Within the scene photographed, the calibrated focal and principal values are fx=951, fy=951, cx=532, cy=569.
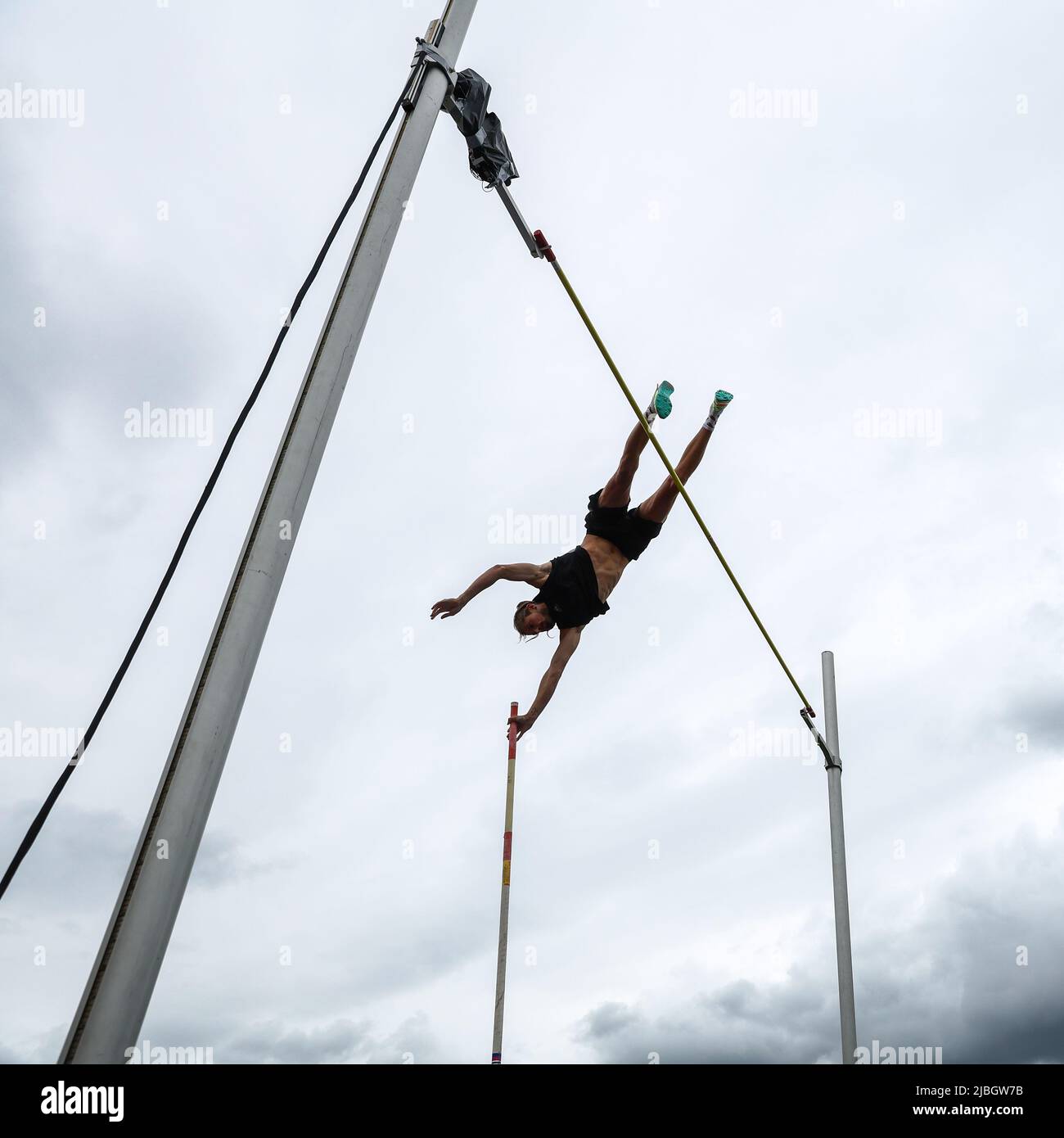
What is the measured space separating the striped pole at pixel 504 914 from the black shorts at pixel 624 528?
1517 millimetres

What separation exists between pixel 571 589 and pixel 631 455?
1026 millimetres

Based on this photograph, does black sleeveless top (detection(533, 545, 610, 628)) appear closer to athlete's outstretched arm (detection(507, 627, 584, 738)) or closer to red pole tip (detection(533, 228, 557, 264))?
athlete's outstretched arm (detection(507, 627, 584, 738))

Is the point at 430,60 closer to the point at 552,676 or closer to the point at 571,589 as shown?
the point at 571,589

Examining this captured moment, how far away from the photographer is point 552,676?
6.80 metres

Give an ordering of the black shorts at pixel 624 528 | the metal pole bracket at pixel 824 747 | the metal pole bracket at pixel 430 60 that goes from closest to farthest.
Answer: the metal pole bracket at pixel 430 60 → the black shorts at pixel 624 528 → the metal pole bracket at pixel 824 747

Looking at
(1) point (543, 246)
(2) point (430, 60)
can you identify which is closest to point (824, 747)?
(1) point (543, 246)

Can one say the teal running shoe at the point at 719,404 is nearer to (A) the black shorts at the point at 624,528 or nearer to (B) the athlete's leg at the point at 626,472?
(B) the athlete's leg at the point at 626,472

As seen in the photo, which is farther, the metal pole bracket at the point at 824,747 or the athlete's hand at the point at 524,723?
the metal pole bracket at the point at 824,747

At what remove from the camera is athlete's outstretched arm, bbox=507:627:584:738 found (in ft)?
22.0

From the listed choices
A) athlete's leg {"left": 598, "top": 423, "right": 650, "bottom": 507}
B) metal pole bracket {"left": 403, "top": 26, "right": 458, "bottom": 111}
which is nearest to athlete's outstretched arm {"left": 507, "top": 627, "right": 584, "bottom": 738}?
athlete's leg {"left": 598, "top": 423, "right": 650, "bottom": 507}

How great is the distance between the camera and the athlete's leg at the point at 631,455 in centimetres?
654

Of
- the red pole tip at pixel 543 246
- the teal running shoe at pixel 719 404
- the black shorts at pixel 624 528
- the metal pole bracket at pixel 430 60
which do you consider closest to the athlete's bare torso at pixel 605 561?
the black shorts at pixel 624 528
